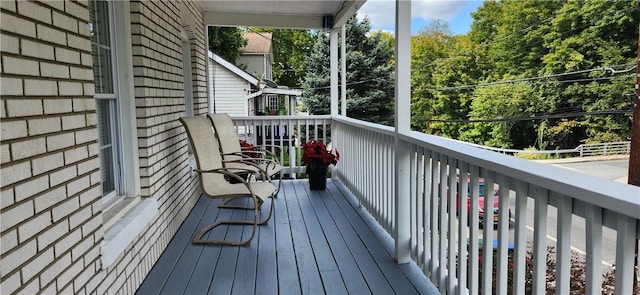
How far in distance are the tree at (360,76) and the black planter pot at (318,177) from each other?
8.44 meters

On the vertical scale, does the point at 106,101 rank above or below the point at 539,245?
above

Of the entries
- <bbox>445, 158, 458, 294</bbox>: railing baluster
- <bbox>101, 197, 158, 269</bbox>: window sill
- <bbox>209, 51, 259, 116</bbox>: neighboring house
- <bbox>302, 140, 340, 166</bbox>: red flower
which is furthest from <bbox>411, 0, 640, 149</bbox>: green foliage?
<bbox>209, 51, 259, 116</bbox>: neighboring house

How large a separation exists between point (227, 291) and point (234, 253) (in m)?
0.65

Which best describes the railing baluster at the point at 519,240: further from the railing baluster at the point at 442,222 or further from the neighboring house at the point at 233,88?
the neighboring house at the point at 233,88

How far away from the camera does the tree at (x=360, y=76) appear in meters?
13.5

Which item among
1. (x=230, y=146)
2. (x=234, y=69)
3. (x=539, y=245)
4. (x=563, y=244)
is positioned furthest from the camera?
(x=234, y=69)

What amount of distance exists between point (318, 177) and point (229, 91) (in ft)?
31.0

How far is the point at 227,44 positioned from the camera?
18.0m

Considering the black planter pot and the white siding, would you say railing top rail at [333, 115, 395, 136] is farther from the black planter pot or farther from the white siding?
the white siding

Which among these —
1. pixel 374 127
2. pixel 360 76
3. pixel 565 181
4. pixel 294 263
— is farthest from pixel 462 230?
pixel 360 76

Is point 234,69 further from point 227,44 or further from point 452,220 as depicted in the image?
point 452,220

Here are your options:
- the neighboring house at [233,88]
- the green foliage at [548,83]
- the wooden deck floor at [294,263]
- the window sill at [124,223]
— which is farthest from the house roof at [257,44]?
the window sill at [124,223]

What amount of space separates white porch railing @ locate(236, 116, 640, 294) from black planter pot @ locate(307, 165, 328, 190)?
168 centimetres

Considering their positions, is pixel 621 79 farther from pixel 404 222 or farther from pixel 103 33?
pixel 103 33
